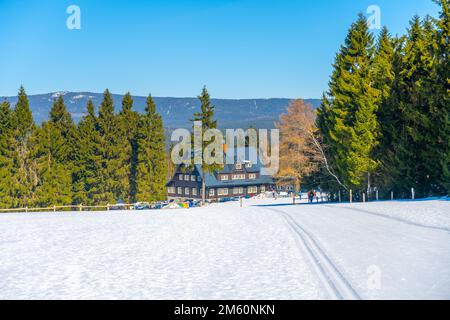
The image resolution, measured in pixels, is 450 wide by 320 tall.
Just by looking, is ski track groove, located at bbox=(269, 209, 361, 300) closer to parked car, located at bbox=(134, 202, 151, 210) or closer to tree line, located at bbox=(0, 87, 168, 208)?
parked car, located at bbox=(134, 202, 151, 210)

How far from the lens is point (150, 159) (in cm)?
7081

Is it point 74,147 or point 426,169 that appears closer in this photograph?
point 426,169

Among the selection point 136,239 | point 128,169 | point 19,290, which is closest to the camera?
point 19,290

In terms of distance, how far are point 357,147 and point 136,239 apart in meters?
26.6

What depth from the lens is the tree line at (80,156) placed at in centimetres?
5684

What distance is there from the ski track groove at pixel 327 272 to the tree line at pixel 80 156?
163 ft

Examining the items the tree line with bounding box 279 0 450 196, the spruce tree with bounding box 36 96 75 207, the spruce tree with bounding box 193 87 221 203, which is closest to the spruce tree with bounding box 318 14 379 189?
the tree line with bounding box 279 0 450 196

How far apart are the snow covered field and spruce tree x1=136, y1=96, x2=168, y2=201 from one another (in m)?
49.3

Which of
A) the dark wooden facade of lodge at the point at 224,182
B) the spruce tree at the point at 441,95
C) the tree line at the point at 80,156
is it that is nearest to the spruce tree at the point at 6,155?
the tree line at the point at 80,156

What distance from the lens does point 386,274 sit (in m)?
10.0

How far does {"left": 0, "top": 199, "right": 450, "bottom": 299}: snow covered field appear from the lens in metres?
9.14

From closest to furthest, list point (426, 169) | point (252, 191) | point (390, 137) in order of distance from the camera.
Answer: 1. point (426, 169)
2. point (390, 137)
3. point (252, 191)
